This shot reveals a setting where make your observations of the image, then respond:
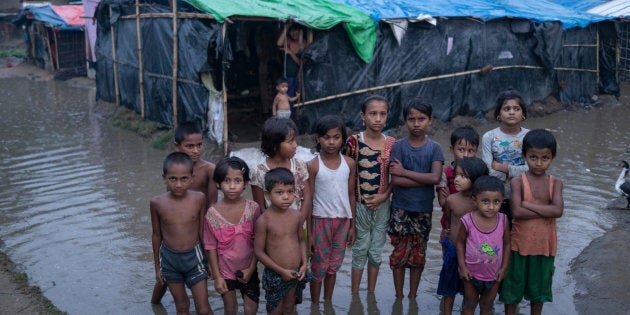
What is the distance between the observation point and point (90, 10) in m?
18.6

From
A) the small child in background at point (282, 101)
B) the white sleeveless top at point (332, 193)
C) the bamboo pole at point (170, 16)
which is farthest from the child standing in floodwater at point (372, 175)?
the small child in background at point (282, 101)

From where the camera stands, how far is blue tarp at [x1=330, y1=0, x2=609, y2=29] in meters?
10.5

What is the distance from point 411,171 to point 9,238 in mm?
4002

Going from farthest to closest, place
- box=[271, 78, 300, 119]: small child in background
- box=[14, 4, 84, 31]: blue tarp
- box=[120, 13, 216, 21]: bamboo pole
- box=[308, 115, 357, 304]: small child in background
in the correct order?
box=[14, 4, 84, 31]: blue tarp < box=[271, 78, 300, 119]: small child in background < box=[120, 13, 216, 21]: bamboo pole < box=[308, 115, 357, 304]: small child in background

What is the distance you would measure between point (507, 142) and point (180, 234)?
→ 2.18m

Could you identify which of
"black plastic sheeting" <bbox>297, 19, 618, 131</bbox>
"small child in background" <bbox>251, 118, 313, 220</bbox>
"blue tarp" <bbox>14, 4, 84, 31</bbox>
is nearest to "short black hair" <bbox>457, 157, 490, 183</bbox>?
"small child in background" <bbox>251, 118, 313, 220</bbox>

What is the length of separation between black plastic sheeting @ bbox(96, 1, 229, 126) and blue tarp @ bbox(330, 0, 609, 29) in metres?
2.99

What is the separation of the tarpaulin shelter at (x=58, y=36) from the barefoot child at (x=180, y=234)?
18088 mm

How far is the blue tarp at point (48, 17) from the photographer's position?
1927 cm

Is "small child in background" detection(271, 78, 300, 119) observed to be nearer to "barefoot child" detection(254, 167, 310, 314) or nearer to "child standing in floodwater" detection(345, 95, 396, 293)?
"child standing in floodwater" detection(345, 95, 396, 293)

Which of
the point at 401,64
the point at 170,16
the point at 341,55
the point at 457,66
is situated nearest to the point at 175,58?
the point at 170,16

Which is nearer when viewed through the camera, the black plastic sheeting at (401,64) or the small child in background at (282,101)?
the small child in background at (282,101)

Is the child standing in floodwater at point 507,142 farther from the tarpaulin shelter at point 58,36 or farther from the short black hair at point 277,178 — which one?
the tarpaulin shelter at point 58,36

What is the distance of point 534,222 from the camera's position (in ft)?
11.3
